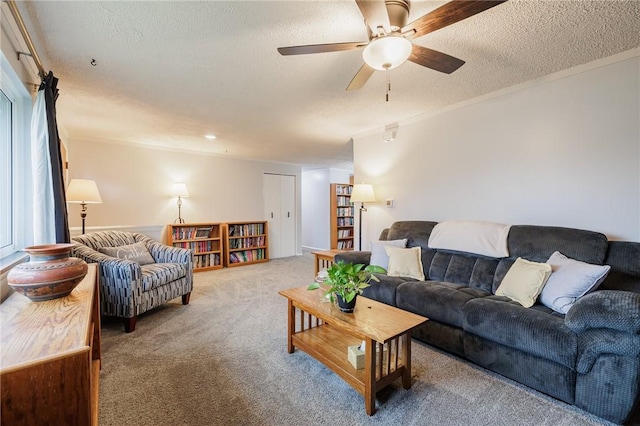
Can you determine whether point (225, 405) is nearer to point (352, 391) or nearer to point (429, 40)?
point (352, 391)

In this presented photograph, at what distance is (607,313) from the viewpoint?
1.51 meters

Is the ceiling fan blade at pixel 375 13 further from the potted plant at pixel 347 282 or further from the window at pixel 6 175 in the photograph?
the window at pixel 6 175

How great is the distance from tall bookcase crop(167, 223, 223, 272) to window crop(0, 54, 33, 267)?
2.93m

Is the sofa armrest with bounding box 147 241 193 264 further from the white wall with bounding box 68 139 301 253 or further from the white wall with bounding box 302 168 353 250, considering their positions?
the white wall with bounding box 302 168 353 250

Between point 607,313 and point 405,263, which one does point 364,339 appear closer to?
point 607,313

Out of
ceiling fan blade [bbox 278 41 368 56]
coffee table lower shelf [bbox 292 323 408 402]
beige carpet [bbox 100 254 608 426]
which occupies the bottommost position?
beige carpet [bbox 100 254 608 426]

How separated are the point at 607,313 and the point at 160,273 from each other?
3527 mm

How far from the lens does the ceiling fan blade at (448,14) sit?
1.22 metres

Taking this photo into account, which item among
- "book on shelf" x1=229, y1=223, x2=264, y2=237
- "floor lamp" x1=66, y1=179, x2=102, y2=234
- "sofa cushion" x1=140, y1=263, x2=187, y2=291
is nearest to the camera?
"sofa cushion" x1=140, y1=263, x2=187, y2=291

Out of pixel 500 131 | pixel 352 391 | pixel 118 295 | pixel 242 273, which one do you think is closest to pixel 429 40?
pixel 500 131

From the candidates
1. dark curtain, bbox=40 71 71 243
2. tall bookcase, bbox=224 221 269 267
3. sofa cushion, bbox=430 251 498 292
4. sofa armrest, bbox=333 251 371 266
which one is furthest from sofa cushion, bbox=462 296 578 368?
tall bookcase, bbox=224 221 269 267

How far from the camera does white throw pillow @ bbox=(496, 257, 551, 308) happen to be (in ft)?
6.66

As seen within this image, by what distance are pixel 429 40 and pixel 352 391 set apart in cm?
236

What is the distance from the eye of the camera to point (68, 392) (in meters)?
0.85
